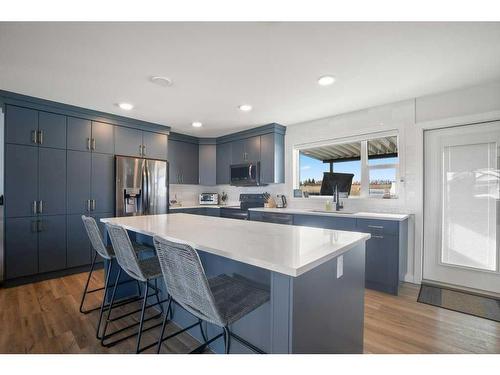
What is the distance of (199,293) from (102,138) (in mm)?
3352

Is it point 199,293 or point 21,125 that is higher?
point 21,125

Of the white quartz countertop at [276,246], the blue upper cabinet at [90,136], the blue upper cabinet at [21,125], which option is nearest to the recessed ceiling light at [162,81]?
the white quartz countertop at [276,246]

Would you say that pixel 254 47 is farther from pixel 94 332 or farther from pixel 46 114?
pixel 46 114

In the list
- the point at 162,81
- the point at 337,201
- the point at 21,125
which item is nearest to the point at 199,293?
the point at 162,81

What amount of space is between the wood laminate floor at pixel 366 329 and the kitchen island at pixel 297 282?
1.44 feet

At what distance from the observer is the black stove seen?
429 cm

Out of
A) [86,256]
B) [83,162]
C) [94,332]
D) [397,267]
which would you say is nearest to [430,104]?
[397,267]

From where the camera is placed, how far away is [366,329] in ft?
6.33

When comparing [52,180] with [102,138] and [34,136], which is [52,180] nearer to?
[34,136]

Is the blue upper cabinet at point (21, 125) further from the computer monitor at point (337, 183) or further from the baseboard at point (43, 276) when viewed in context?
the computer monitor at point (337, 183)

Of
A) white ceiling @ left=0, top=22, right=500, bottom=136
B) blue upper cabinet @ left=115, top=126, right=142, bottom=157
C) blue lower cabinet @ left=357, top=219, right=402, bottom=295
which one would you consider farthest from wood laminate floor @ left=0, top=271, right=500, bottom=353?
white ceiling @ left=0, top=22, right=500, bottom=136

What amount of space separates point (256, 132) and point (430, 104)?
97.7 inches

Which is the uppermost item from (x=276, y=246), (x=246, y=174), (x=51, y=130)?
(x=51, y=130)

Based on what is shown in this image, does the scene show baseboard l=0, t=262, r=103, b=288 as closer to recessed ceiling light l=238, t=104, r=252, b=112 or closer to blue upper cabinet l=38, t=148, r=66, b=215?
blue upper cabinet l=38, t=148, r=66, b=215
